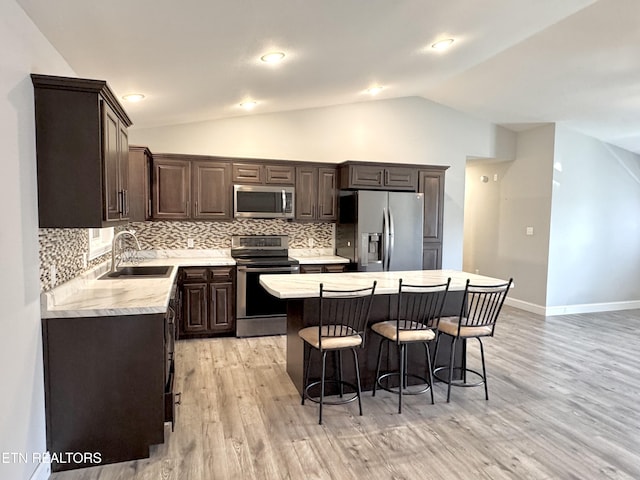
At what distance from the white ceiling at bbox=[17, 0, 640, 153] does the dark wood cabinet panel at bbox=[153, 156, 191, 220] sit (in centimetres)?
51

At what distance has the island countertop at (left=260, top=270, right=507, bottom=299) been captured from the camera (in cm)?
281

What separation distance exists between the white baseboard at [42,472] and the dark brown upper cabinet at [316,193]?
3.52m

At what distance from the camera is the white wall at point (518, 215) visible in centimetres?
596

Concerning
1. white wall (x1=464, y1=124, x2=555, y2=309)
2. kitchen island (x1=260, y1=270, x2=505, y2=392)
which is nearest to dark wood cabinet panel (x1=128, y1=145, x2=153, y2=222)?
kitchen island (x1=260, y1=270, x2=505, y2=392)

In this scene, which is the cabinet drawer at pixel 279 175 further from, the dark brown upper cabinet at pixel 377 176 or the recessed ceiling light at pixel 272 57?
the recessed ceiling light at pixel 272 57

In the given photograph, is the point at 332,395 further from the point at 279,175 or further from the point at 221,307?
the point at 279,175

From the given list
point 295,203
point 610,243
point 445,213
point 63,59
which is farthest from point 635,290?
point 63,59

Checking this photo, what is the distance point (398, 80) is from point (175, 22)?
9.93 feet

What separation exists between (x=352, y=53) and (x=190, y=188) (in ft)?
8.08

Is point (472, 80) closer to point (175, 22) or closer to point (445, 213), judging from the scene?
point (445, 213)

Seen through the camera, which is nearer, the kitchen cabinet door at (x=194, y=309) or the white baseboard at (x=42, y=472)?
the white baseboard at (x=42, y=472)

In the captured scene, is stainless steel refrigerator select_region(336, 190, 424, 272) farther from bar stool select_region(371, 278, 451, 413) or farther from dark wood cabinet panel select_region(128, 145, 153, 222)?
dark wood cabinet panel select_region(128, 145, 153, 222)

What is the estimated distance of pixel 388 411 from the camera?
2.95m

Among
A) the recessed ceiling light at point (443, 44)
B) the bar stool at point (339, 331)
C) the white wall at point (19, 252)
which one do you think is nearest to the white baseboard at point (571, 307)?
the bar stool at point (339, 331)
